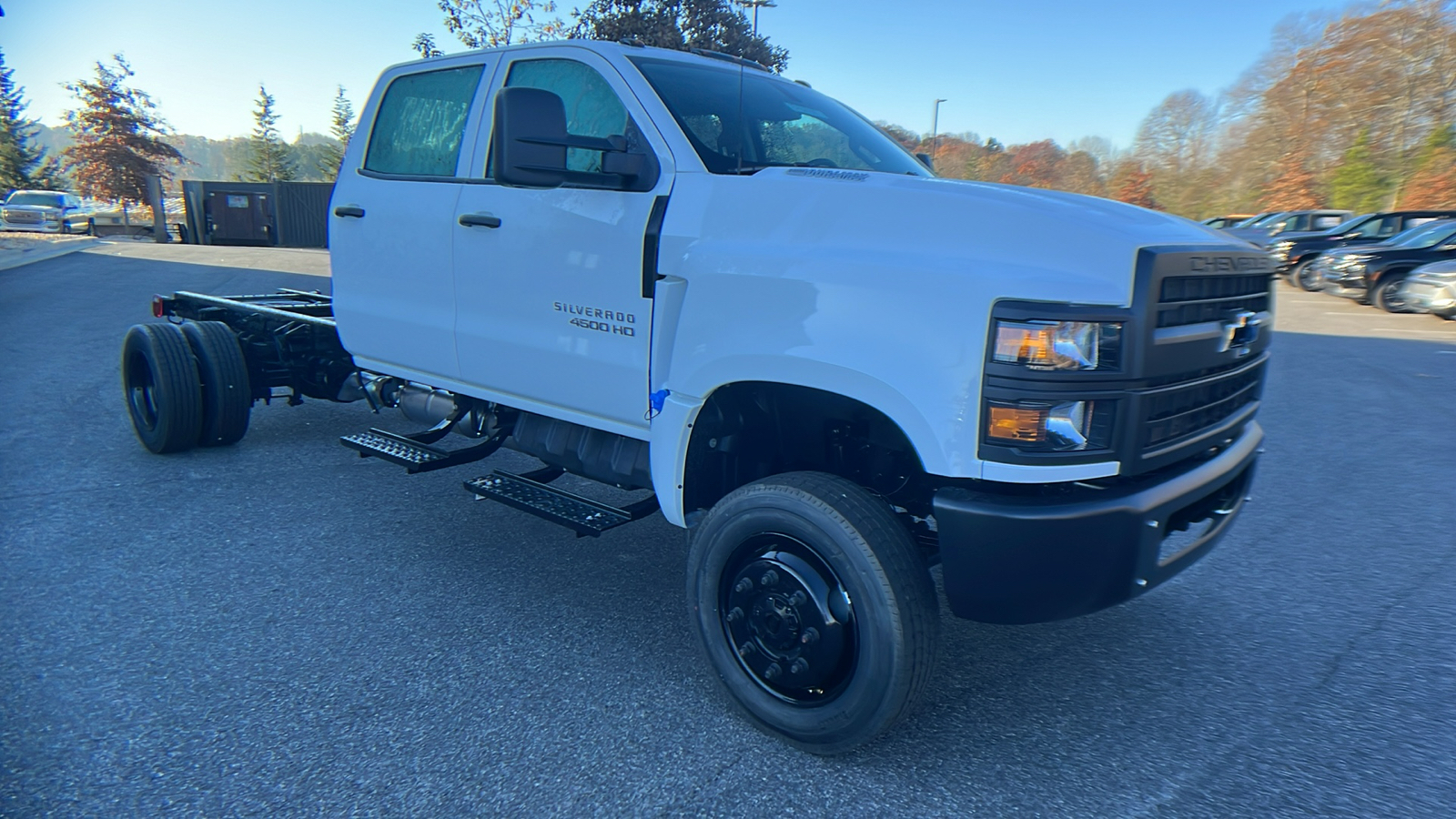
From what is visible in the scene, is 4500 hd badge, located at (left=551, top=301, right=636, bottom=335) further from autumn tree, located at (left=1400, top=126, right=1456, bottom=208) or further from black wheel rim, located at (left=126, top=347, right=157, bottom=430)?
autumn tree, located at (left=1400, top=126, right=1456, bottom=208)

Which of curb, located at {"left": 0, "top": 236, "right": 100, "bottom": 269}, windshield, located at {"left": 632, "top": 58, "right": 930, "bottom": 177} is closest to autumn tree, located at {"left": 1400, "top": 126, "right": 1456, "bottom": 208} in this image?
windshield, located at {"left": 632, "top": 58, "right": 930, "bottom": 177}

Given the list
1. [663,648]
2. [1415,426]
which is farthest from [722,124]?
[1415,426]

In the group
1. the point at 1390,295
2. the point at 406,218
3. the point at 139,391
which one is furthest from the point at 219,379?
the point at 1390,295

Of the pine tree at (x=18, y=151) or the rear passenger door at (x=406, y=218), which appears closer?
the rear passenger door at (x=406, y=218)

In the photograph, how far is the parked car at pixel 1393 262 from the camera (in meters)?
16.0

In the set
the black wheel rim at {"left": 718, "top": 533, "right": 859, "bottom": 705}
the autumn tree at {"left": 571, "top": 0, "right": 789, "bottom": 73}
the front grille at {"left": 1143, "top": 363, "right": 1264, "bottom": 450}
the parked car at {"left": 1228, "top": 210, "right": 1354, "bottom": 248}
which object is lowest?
the black wheel rim at {"left": 718, "top": 533, "right": 859, "bottom": 705}

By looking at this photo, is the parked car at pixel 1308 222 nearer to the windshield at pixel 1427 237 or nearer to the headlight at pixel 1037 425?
the windshield at pixel 1427 237

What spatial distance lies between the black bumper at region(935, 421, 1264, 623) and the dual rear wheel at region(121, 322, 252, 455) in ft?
16.0

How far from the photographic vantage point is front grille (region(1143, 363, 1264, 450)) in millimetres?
2314

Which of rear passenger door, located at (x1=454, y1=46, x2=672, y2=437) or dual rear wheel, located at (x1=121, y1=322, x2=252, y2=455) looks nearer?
rear passenger door, located at (x1=454, y1=46, x2=672, y2=437)

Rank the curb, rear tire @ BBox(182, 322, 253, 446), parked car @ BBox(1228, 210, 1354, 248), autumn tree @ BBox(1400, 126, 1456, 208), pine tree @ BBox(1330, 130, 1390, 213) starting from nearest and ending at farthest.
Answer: rear tire @ BBox(182, 322, 253, 446) → the curb → parked car @ BBox(1228, 210, 1354, 248) → autumn tree @ BBox(1400, 126, 1456, 208) → pine tree @ BBox(1330, 130, 1390, 213)

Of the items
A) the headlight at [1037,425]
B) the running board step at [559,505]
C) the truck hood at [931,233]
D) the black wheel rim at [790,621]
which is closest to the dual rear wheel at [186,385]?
the running board step at [559,505]

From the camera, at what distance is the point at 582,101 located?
3.49 m

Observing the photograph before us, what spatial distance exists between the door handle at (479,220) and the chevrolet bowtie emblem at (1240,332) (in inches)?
103
